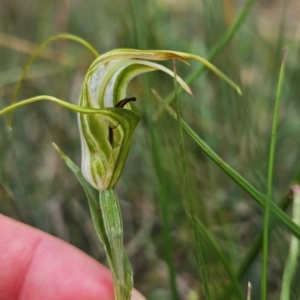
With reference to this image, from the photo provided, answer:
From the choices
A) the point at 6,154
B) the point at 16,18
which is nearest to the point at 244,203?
the point at 6,154

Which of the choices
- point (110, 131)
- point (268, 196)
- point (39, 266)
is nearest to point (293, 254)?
point (268, 196)

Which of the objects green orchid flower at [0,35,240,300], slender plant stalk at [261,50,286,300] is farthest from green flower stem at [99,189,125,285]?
slender plant stalk at [261,50,286,300]

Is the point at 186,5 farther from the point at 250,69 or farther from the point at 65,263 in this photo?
the point at 65,263

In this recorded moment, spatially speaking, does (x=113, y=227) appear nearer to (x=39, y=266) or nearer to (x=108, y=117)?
(x=108, y=117)

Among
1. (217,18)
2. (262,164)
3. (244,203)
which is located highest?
(217,18)

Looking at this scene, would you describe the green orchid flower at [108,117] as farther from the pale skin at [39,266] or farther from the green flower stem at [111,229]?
the pale skin at [39,266]

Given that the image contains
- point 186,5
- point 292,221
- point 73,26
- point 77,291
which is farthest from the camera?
point 186,5

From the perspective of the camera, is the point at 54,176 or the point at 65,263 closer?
the point at 65,263
